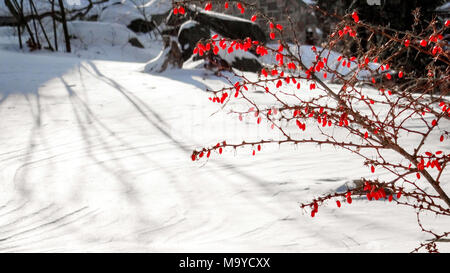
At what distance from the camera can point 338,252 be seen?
171cm

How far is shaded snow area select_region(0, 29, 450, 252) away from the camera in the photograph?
190cm

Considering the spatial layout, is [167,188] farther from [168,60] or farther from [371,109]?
[168,60]

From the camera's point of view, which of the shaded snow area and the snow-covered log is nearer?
the shaded snow area

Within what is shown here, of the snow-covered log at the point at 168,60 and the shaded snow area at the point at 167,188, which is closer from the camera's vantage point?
the shaded snow area at the point at 167,188

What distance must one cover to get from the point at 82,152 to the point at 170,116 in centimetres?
128

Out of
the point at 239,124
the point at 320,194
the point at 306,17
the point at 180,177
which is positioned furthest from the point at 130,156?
the point at 306,17

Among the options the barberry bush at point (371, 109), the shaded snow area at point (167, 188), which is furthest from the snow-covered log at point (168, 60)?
the barberry bush at point (371, 109)

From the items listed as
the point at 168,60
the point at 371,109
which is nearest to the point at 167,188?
the point at 371,109

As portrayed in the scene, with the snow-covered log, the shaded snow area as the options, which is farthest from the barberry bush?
the snow-covered log

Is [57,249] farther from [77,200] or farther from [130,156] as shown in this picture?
[130,156]

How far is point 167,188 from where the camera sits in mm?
2549

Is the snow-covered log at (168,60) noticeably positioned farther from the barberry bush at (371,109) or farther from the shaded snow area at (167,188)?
the barberry bush at (371,109)

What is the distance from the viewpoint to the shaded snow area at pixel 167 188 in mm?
1896

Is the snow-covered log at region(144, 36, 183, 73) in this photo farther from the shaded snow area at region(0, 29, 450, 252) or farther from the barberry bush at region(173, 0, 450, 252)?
the barberry bush at region(173, 0, 450, 252)
